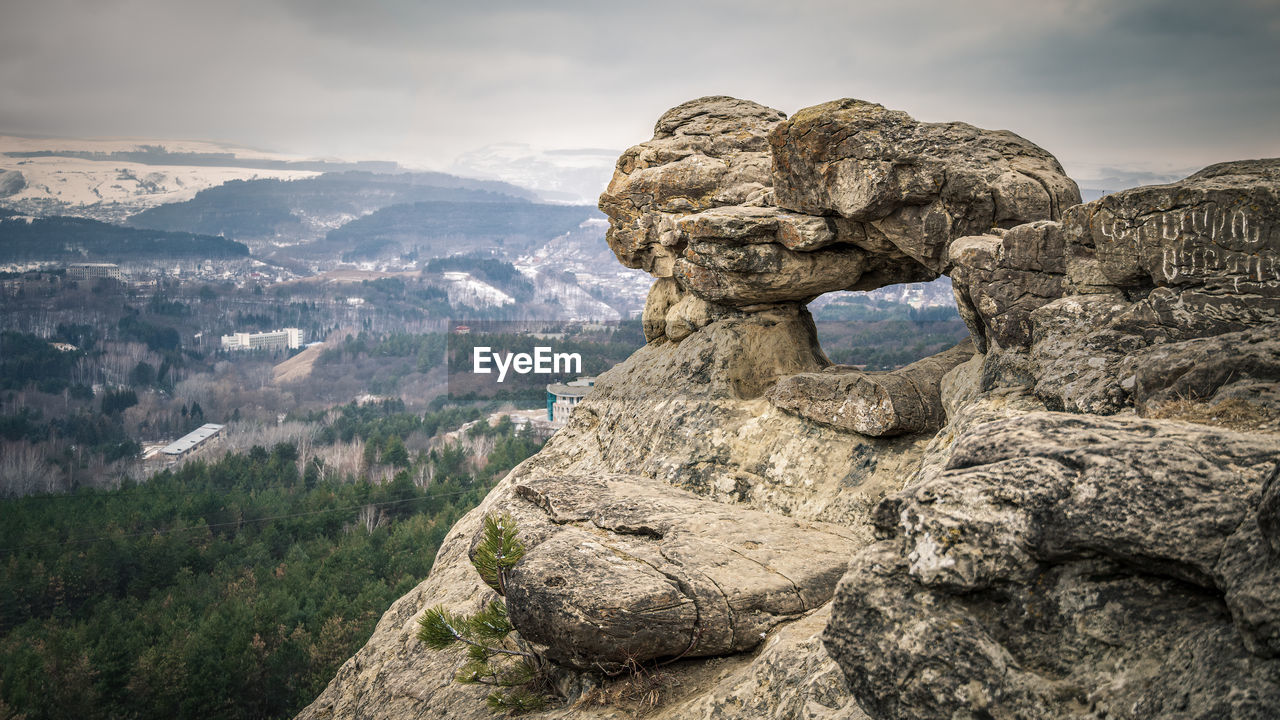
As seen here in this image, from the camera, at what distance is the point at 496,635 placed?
1220 centimetres

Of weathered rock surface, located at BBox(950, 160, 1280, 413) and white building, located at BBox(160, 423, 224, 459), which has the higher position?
weathered rock surface, located at BBox(950, 160, 1280, 413)

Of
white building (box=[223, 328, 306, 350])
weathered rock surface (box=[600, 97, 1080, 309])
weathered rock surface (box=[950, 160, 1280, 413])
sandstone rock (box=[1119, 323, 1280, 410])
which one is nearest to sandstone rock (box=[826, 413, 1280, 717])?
sandstone rock (box=[1119, 323, 1280, 410])

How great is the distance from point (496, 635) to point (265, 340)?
163852mm

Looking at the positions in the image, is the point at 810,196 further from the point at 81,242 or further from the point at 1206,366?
the point at 81,242

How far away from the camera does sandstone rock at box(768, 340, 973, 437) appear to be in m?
15.4

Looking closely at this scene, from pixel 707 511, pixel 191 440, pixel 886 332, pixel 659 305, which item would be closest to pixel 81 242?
pixel 191 440

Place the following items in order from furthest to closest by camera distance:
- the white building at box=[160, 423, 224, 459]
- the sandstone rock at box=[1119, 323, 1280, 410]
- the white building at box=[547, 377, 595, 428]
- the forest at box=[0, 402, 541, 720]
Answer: the white building at box=[160, 423, 224, 459] → the white building at box=[547, 377, 595, 428] → the forest at box=[0, 402, 541, 720] → the sandstone rock at box=[1119, 323, 1280, 410]

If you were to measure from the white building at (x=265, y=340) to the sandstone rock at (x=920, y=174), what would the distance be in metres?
160

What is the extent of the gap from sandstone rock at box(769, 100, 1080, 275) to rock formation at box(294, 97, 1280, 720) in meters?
0.06

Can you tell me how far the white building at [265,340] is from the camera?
515ft

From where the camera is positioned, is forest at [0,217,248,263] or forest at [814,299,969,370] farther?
forest at [0,217,248,263]

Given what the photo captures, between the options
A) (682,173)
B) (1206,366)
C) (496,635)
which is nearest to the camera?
(1206,366)

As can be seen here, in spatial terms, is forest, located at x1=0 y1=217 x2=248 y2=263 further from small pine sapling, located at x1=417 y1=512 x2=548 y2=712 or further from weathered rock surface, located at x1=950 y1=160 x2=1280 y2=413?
weathered rock surface, located at x1=950 y1=160 x2=1280 y2=413

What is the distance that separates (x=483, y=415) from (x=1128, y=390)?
10454 cm
